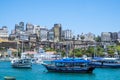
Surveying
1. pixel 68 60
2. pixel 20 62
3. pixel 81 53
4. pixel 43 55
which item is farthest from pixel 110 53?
pixel 68 60

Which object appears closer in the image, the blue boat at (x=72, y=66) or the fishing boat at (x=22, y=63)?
the blue boat at (x=72, y=66)

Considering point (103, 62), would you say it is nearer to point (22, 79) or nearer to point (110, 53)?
point (22, 79)

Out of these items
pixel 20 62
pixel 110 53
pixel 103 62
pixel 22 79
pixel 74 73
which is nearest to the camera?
pixel 22 79

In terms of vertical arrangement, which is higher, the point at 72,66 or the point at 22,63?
the point at 22,63

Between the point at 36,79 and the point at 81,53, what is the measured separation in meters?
117

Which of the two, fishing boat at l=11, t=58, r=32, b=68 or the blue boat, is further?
fishing boat at l=11, t=58, r=32, b=68

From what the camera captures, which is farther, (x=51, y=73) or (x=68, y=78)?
(x=51, y=73)

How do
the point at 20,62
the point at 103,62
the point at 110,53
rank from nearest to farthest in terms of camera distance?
the point at 20,62
the point at 103,62
the point at 110,53

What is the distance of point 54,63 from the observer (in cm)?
8262

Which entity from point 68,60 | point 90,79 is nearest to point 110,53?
point 68,60

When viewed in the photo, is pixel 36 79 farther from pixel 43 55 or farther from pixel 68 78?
pixel 43 55

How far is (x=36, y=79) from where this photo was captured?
223 feet

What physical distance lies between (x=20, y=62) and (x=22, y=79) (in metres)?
30.4

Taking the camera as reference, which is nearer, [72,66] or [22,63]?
[72,66]
